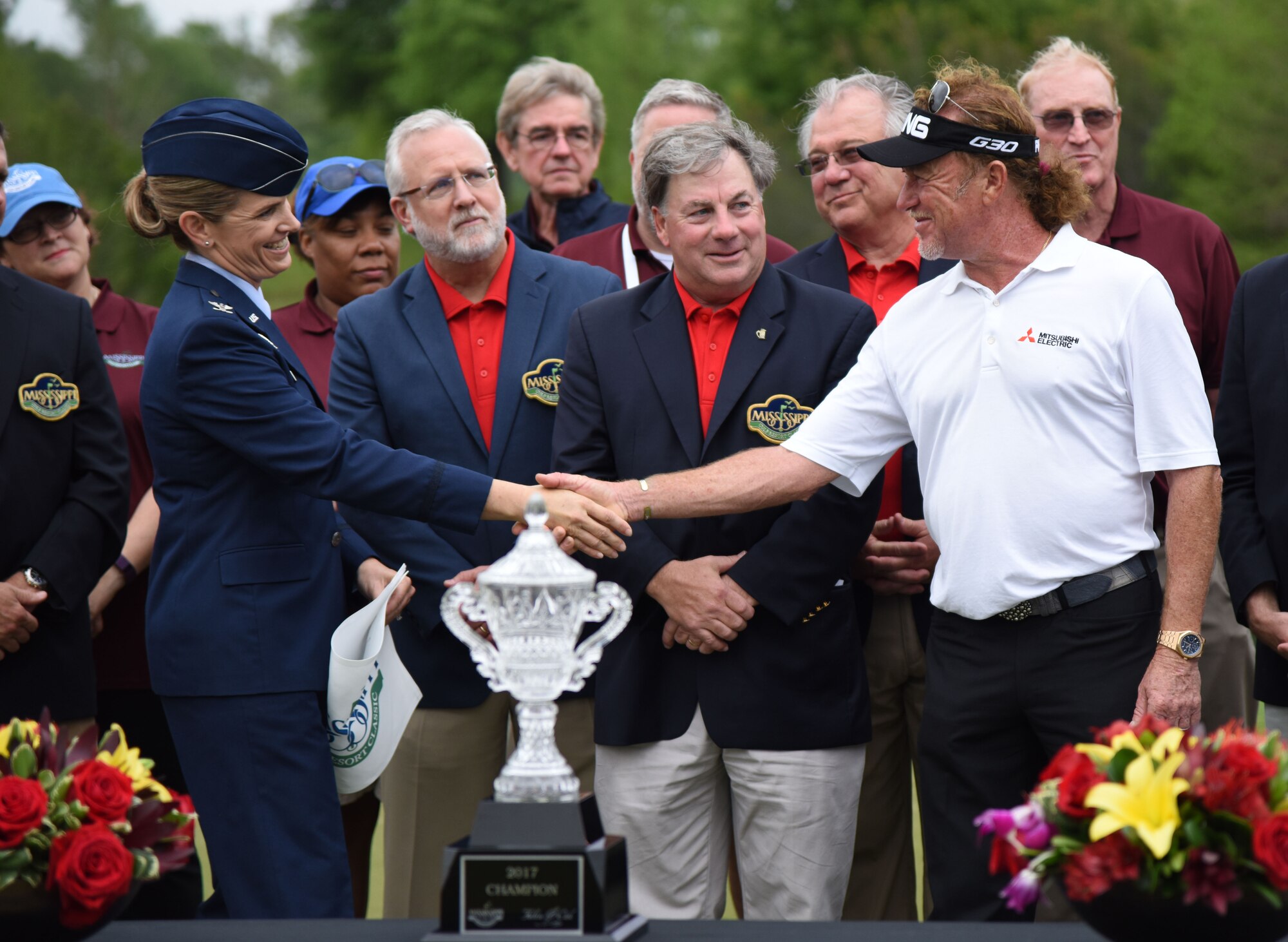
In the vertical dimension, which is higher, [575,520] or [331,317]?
[331,317]

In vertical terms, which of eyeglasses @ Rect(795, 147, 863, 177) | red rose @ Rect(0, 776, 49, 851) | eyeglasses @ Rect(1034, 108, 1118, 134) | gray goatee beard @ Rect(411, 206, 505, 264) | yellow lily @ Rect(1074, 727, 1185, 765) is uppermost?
eyeglasses @ Rect(1034, 108, 1118, 134)

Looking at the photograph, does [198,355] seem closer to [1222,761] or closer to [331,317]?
[331,317]

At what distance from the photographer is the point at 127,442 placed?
4.73m

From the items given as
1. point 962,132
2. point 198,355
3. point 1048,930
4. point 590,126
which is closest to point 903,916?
point 1048,930

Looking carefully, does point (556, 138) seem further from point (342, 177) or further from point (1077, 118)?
point (1077, 118)

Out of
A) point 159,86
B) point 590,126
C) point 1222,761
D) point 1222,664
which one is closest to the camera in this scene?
point 1222,761

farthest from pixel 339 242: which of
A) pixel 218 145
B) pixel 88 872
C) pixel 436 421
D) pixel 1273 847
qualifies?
pixel 1273 847

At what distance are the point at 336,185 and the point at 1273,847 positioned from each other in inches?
159

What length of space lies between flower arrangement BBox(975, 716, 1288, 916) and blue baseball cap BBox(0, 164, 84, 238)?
13.6ft

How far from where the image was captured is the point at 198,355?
138 inches

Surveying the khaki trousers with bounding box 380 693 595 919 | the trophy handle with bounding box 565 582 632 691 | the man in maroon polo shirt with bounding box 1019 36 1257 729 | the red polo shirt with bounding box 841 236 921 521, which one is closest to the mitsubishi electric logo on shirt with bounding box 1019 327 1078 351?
the red polo shirt with bounding box 841 236 921 521

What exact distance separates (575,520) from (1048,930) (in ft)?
5.39

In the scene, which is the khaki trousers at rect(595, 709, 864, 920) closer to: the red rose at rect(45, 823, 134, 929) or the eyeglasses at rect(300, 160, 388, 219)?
the red rose at rect(45, 823, 134, 929)

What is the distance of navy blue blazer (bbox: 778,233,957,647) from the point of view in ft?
13.8
